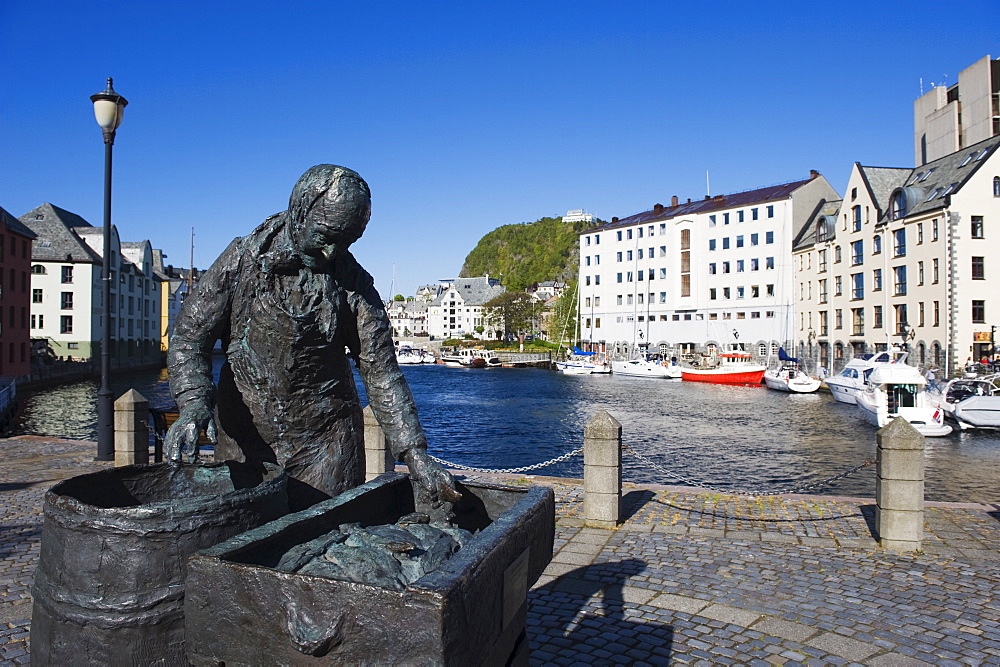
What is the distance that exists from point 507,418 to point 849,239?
32274mm

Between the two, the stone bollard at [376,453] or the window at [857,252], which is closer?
the stone bollard at [376,453]

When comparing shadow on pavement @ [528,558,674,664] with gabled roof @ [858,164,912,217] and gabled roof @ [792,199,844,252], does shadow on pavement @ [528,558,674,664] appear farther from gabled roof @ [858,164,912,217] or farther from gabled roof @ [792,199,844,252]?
gabled roof @ [792,199,844,252]

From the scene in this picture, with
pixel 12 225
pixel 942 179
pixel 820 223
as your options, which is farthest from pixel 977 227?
pixel 12 225

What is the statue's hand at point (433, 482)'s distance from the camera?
285 centimetres

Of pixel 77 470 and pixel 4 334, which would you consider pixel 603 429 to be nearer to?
pixel 77 470

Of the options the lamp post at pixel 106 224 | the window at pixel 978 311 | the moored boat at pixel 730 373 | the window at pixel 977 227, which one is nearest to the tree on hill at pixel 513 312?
the moored boat at pixel 730 373

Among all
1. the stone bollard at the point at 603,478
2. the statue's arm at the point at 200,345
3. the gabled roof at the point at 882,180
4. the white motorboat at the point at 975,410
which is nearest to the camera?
the statue's arm at the point at 200,345

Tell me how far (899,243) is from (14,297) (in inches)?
2061

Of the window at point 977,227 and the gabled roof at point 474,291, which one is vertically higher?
the gabled roof at point 474,291

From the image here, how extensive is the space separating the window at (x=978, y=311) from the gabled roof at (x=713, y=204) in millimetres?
24322

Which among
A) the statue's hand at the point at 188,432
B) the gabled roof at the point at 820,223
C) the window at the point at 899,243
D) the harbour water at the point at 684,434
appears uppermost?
the gabled roof at the point at 820,223

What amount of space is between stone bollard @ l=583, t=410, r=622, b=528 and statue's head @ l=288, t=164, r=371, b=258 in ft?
19.2

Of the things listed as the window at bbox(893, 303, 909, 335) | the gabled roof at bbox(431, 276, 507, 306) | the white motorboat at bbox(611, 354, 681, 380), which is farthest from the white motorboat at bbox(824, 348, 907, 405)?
the gabled roof at bbox(431, 276, 507, 306)

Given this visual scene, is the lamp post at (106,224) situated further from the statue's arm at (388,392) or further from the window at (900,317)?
the window at (900,317)
